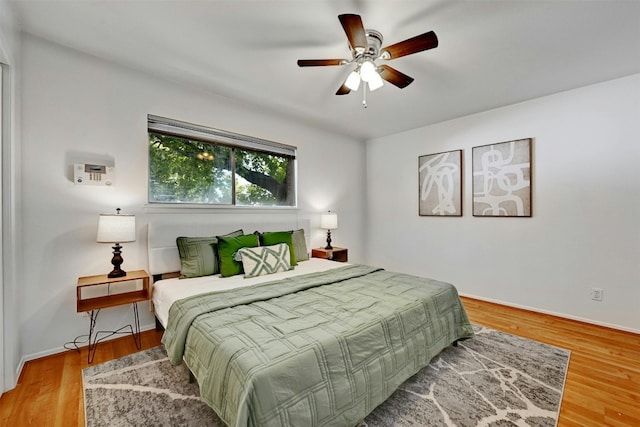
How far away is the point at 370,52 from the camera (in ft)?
6.66

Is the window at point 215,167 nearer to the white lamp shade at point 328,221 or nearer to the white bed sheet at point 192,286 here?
the white lamp shade at point 328,221

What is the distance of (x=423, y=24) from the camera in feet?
6.52

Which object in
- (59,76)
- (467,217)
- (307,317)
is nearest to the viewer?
(307,317)

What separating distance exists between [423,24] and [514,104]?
2.19 meters

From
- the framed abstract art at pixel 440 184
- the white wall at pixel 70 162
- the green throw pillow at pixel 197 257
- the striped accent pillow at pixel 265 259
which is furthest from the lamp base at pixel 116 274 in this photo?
the framed abstract art at pixel 440 184

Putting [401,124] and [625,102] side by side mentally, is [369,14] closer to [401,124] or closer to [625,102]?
[401,124]

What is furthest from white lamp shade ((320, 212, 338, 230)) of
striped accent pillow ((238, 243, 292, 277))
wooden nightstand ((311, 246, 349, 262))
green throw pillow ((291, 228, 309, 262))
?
striped accent pillow ((238, 243, 292, 277))

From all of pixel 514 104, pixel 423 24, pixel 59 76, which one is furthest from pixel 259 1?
pixel 514 104

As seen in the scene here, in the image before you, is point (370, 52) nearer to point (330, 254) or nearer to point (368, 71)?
point (368, 71)

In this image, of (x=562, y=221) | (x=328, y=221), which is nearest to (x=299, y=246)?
(x=328, y=221)

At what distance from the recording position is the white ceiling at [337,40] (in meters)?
1.85

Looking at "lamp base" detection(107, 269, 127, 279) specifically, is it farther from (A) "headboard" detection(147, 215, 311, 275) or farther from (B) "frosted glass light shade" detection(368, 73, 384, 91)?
(B) "frosted glass light shade" detection(368, 73, 384, 91)

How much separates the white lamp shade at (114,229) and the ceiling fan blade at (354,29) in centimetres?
226

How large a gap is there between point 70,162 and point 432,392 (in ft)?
11.1
